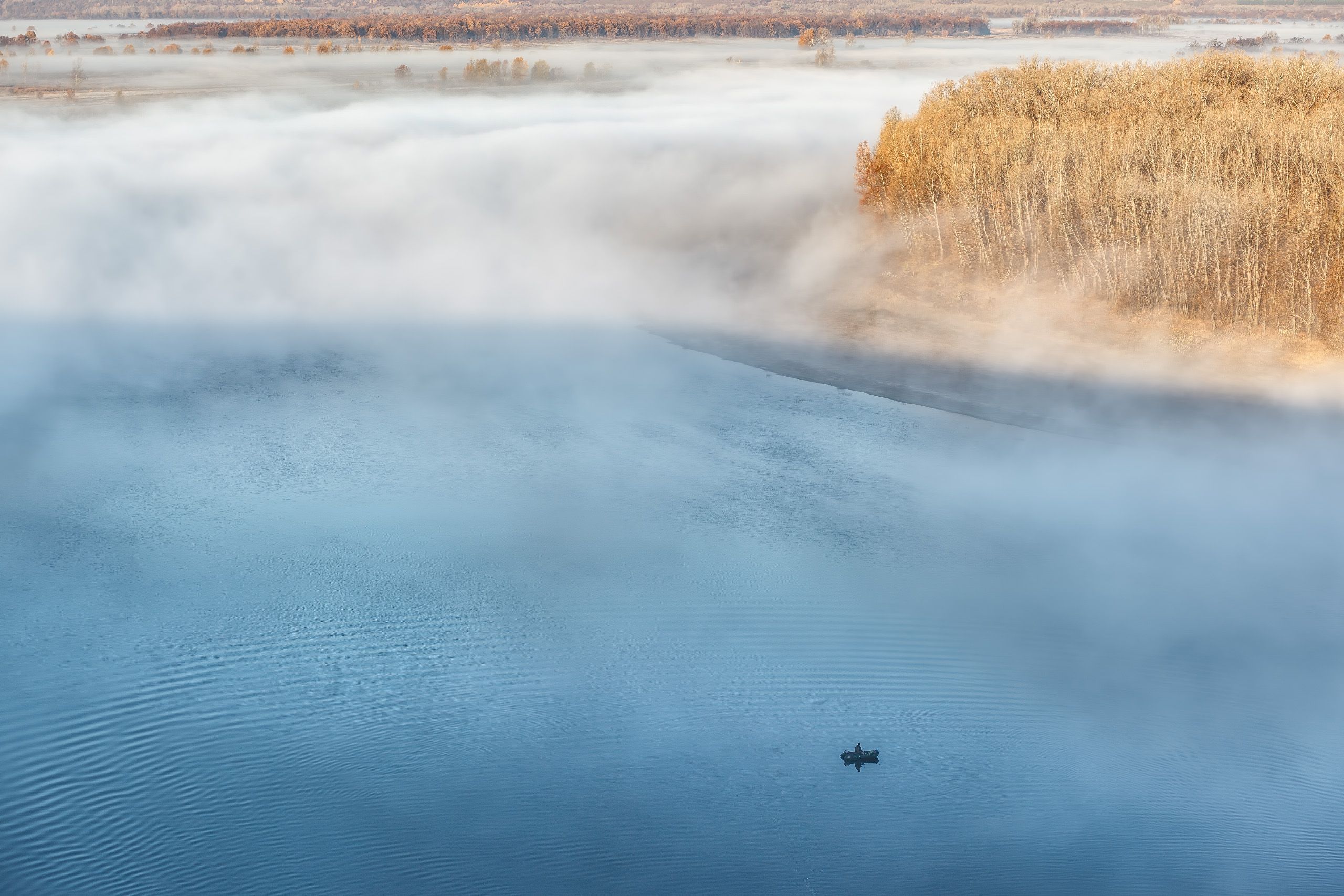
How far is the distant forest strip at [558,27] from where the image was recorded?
3834 inches

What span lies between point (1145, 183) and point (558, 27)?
81167 mm

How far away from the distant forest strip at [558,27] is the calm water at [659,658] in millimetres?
82522

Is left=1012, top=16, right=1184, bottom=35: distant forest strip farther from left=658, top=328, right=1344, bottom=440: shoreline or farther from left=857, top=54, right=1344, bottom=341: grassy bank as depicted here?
left=658, top=328, right=1344, bottom=440: shoreline

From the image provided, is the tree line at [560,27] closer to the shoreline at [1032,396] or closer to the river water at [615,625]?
the river water at [615,625]

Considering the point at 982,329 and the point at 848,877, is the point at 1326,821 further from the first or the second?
the point at 982,329

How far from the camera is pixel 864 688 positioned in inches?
534

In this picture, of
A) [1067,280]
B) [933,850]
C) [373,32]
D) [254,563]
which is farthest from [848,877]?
[373,32]

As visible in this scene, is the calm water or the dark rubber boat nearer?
the calm water

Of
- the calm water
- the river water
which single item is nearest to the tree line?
the river water

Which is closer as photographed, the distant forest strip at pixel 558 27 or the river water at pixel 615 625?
the river water at pixel 615 625

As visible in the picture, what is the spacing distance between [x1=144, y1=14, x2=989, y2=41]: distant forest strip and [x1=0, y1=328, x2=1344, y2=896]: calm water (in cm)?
8252

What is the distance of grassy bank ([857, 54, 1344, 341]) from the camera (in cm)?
2558

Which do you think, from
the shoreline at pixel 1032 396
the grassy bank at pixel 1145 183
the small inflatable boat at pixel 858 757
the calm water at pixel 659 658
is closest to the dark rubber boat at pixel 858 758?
the small inflatable boat at pixel 858 757

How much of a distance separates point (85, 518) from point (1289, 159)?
79.4 feet
